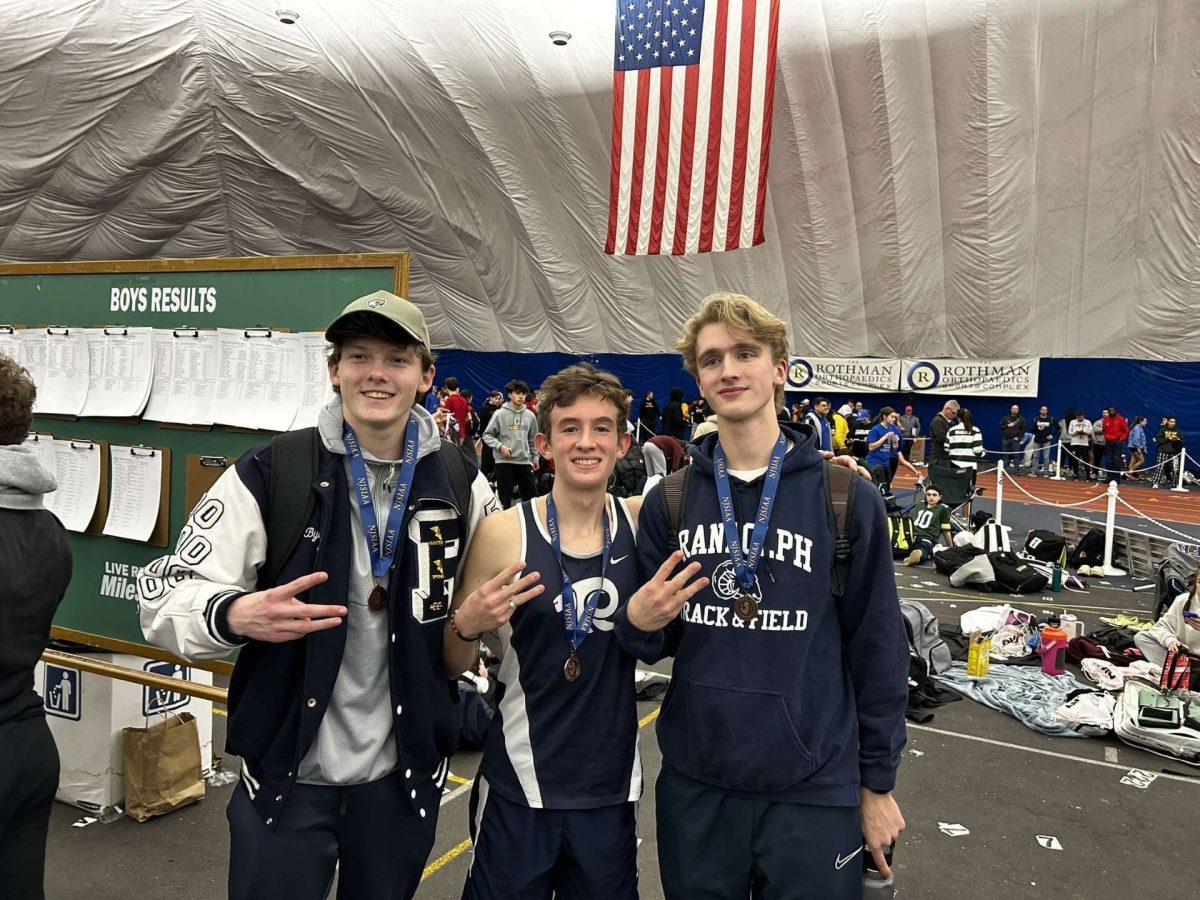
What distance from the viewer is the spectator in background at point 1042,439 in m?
23.3

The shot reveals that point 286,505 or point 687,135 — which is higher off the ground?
point 687,135

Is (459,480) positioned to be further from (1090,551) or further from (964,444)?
(964,444)

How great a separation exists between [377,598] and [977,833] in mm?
3707

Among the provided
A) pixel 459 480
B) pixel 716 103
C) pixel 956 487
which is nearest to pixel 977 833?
pixel 459 480

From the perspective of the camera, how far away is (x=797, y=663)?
226cm

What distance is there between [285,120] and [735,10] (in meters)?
14.9

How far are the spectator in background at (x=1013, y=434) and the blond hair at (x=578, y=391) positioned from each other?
A: 2329 cm

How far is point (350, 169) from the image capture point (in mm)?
27109

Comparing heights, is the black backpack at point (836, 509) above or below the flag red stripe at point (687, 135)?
below

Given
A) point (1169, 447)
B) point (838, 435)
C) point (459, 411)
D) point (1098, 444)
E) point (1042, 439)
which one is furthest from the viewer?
point (1042, 439)

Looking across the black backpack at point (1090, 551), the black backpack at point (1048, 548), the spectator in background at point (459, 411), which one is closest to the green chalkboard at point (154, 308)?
the black backpack at point (1048, 548)

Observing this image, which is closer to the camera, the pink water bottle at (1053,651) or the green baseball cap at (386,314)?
the green baseball cap at (386,314)

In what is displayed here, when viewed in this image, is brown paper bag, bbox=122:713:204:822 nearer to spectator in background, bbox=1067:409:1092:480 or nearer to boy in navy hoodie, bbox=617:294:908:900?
boy in navy hoodie, bbox=617:294:908:900

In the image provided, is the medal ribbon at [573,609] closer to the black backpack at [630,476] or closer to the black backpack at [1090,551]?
the black backpack at [630,476]
